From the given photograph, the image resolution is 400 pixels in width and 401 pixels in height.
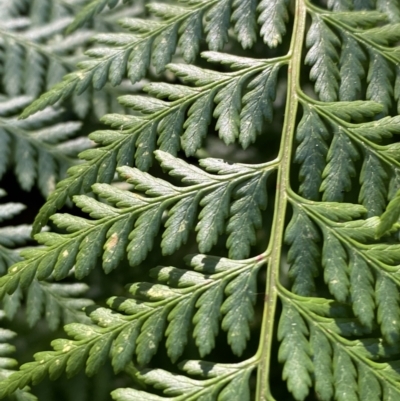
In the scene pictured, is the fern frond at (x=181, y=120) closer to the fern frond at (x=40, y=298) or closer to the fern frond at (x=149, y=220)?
the fern frond at (x=149, y=220)

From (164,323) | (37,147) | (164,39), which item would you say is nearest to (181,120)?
(164,39)

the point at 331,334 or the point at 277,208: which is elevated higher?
the point at 277,208

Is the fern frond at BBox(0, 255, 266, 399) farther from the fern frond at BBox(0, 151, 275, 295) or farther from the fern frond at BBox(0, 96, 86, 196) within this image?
the fern frond at BBox(0, 96, 86, 196)

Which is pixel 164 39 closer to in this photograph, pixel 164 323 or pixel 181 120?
pixel 181 120

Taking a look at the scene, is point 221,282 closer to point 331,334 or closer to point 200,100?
point 331,334

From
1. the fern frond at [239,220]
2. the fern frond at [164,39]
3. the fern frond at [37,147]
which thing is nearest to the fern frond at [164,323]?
the fern frond at [239,220]

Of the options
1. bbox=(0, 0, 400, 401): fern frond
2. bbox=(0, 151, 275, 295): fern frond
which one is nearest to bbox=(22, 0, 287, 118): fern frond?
bbox=(0, 0, 400, 401): fern frond

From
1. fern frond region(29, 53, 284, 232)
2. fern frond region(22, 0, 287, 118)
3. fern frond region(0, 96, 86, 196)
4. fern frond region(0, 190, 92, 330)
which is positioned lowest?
fern frond region(0, 190, 92, 330)

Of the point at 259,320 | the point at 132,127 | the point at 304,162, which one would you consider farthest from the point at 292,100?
the point at 259,320
